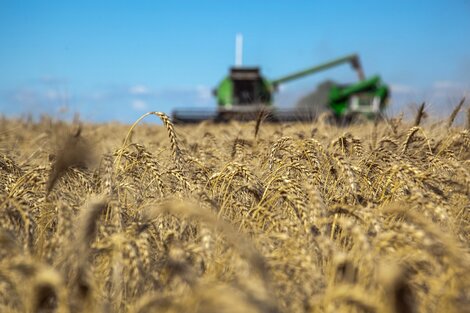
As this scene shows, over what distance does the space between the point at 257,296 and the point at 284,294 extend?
47 cm

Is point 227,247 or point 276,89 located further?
point 276,89

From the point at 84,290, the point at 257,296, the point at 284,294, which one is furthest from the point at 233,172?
the point at 257,296

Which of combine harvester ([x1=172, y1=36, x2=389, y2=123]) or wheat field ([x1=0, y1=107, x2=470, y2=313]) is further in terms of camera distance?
combine harvester ([x1=172, y1=36, x2=389, y2=123])

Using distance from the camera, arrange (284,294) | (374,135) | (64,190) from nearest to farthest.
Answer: (284,294)
(64,190)
(374,135)

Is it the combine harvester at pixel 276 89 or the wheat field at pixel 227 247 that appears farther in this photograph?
the combine harvester at pixel 276 89

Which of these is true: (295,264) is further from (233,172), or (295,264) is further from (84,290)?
(233,172)

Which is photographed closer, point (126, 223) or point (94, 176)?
point (126, 223)

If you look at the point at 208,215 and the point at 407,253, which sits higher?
the point at 208,215

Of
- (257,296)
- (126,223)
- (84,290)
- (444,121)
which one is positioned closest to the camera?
(257,296)

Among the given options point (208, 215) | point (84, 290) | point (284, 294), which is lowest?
point (284, 294)

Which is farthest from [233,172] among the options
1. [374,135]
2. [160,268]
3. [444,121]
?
[444,121]

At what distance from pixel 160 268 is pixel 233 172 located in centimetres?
66

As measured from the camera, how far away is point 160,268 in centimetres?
180

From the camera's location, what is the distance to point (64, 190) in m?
2.56
